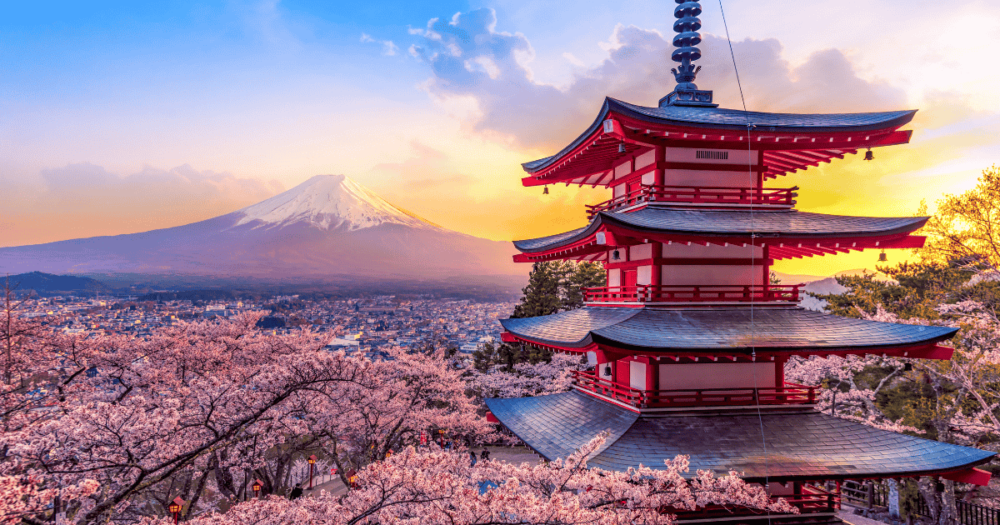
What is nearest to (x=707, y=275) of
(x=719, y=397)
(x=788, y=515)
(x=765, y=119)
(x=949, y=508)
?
(x=719, y=397)

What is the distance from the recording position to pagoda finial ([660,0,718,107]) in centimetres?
1175

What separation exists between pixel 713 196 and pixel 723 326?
114 inches

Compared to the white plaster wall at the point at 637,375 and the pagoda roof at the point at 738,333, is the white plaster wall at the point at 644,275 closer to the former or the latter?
the pagoda roof at the point at 738,333

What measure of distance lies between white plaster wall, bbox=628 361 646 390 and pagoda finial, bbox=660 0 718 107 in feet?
21.6

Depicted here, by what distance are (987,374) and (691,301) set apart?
14540 mm

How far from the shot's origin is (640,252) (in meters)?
10.6

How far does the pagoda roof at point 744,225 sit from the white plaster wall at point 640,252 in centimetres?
82

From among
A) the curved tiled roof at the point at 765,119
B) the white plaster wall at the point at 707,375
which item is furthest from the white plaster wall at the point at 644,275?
the curved tiled roof at the point at 765,119

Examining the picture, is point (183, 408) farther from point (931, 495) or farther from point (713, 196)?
point (931, 495)

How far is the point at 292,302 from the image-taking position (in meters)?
98.0

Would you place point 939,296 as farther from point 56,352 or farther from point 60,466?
point 56,352

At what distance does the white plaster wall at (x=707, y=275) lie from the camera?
9969mm

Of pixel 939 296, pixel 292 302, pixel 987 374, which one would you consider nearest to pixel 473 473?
pixel 987 374

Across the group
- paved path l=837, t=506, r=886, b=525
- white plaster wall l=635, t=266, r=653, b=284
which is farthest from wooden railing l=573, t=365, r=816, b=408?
paved path l=837, t=506, r=886, b=525
